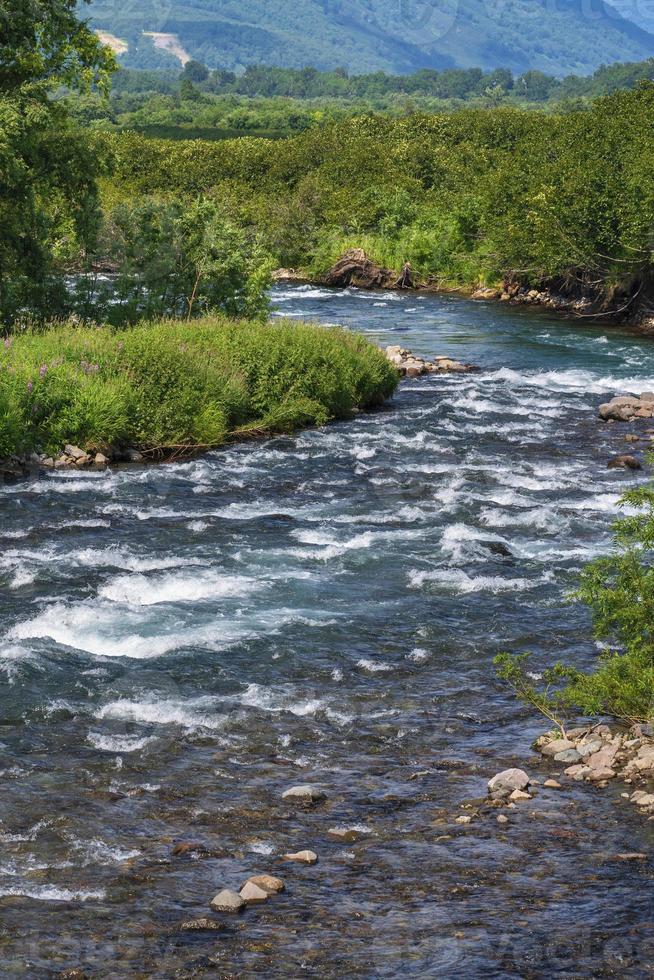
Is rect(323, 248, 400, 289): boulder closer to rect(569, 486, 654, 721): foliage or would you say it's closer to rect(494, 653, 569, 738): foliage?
rect(494, 653, 569, 738): foliage

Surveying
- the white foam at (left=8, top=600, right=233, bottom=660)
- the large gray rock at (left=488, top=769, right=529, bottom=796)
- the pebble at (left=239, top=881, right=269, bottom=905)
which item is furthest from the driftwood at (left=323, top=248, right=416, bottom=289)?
the pebble at (left=239, top=881, right=269, bottom=905)

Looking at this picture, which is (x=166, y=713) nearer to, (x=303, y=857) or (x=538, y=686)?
(x=303, y=857)

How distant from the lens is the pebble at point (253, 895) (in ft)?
28.8

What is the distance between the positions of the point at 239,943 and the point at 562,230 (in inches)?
1581

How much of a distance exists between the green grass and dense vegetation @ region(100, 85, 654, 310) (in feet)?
22.7

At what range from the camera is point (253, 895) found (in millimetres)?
8797

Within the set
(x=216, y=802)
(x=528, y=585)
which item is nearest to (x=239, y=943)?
(x=216, y=802)

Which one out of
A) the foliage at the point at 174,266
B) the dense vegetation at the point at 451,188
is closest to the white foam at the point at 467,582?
the foliage at the point at 174,266

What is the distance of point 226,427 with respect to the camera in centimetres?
2477

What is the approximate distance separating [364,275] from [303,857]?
161 ft

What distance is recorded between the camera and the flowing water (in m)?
8.41

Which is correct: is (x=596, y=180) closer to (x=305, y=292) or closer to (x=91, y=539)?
(x=305, y=292)

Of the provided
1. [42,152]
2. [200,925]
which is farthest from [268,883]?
[42,152]

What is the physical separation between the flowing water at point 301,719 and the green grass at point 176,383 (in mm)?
1238
